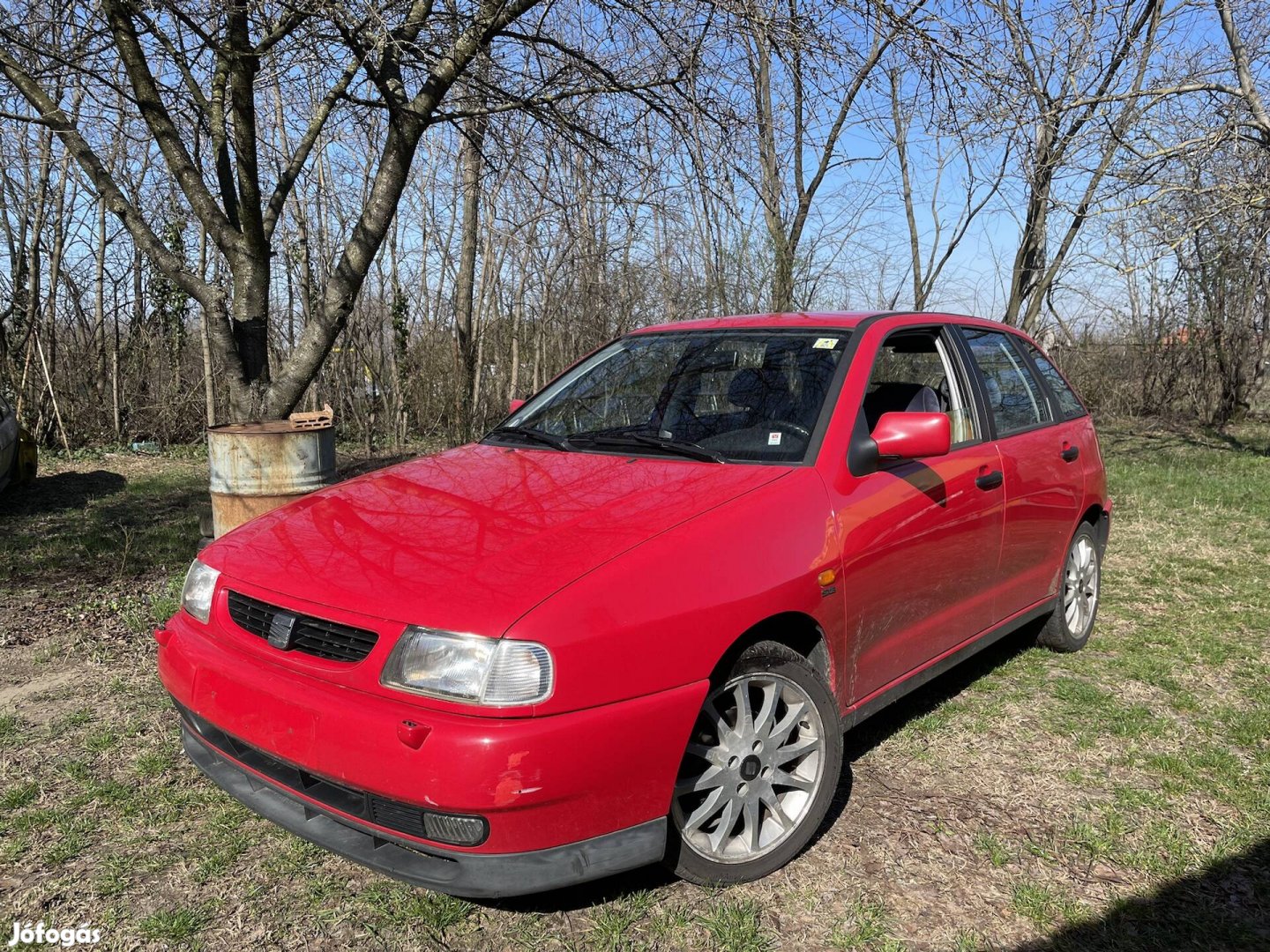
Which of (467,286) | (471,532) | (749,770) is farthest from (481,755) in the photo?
(467,286)

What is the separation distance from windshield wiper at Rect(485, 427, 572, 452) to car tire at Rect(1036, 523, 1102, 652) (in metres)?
2.72

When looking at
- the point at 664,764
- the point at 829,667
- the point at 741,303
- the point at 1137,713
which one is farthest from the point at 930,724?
the point at 741,303

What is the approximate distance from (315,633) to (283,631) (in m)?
0.12

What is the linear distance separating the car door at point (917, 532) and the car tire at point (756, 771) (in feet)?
1.00

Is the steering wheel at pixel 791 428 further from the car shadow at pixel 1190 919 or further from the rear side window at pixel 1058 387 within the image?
the rear side window at pixel 1058 387

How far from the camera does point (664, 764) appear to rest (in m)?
2.47

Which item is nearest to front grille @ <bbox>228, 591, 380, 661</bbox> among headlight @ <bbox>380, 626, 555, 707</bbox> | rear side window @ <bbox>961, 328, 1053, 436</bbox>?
headlight @ <bbox>380, 626, 555, 707</bbox>

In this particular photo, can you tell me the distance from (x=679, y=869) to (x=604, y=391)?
2.05m

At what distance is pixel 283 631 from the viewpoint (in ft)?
8.52

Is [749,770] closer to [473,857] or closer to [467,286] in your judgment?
[473,857]

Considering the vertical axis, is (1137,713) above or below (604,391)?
below

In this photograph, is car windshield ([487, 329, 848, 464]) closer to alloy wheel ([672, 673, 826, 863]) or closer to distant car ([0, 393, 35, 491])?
alloy wheel ([672, 673, 826, 863])

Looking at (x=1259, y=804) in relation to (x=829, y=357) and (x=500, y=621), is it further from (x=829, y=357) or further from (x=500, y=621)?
(x=500, y=621)

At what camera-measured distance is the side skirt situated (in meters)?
3.25
